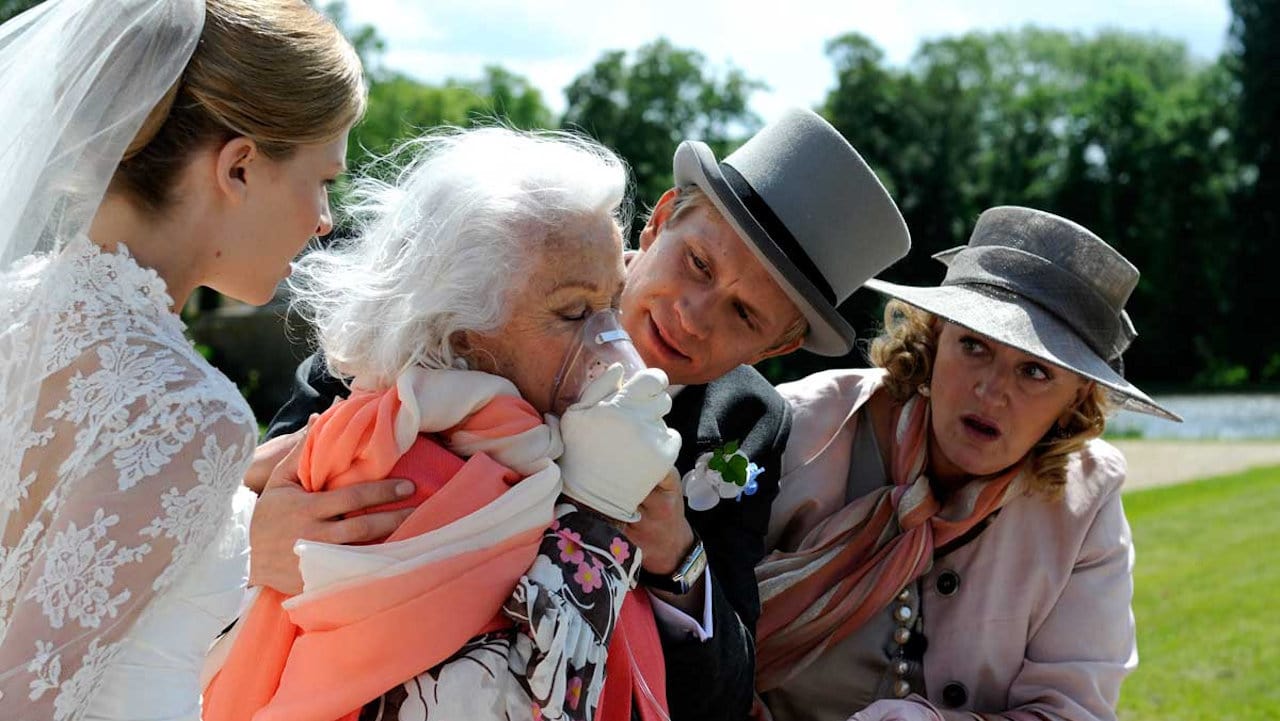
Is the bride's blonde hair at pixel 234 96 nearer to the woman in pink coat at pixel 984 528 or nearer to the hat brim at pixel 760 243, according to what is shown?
the hat brim at pixel 760 243

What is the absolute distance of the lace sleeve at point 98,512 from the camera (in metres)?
1.76

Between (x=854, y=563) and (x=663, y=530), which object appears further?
(x=854, y=563)

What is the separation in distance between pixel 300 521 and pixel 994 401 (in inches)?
71.2

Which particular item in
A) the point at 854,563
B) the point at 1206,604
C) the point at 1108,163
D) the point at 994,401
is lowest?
the point at 1108,163

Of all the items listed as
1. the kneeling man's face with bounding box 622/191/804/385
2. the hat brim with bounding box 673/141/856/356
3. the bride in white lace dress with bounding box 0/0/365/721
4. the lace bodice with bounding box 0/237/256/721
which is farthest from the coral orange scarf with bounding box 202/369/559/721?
the hat brim with bounding box 673/141/856/356

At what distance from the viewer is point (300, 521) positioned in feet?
7.19

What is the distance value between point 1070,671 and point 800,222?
1.28 metres

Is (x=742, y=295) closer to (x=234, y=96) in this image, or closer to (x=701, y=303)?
(x=701, y=303)

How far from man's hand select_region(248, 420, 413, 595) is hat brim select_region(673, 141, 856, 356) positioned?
112cm

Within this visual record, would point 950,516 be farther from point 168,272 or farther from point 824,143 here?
point 168,272

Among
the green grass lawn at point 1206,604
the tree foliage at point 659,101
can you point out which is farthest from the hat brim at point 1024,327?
the tree foliage at point 659,101

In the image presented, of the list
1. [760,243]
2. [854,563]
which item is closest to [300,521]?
[760,243]

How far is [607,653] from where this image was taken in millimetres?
2275

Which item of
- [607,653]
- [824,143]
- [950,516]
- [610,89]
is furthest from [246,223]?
[610,89]
